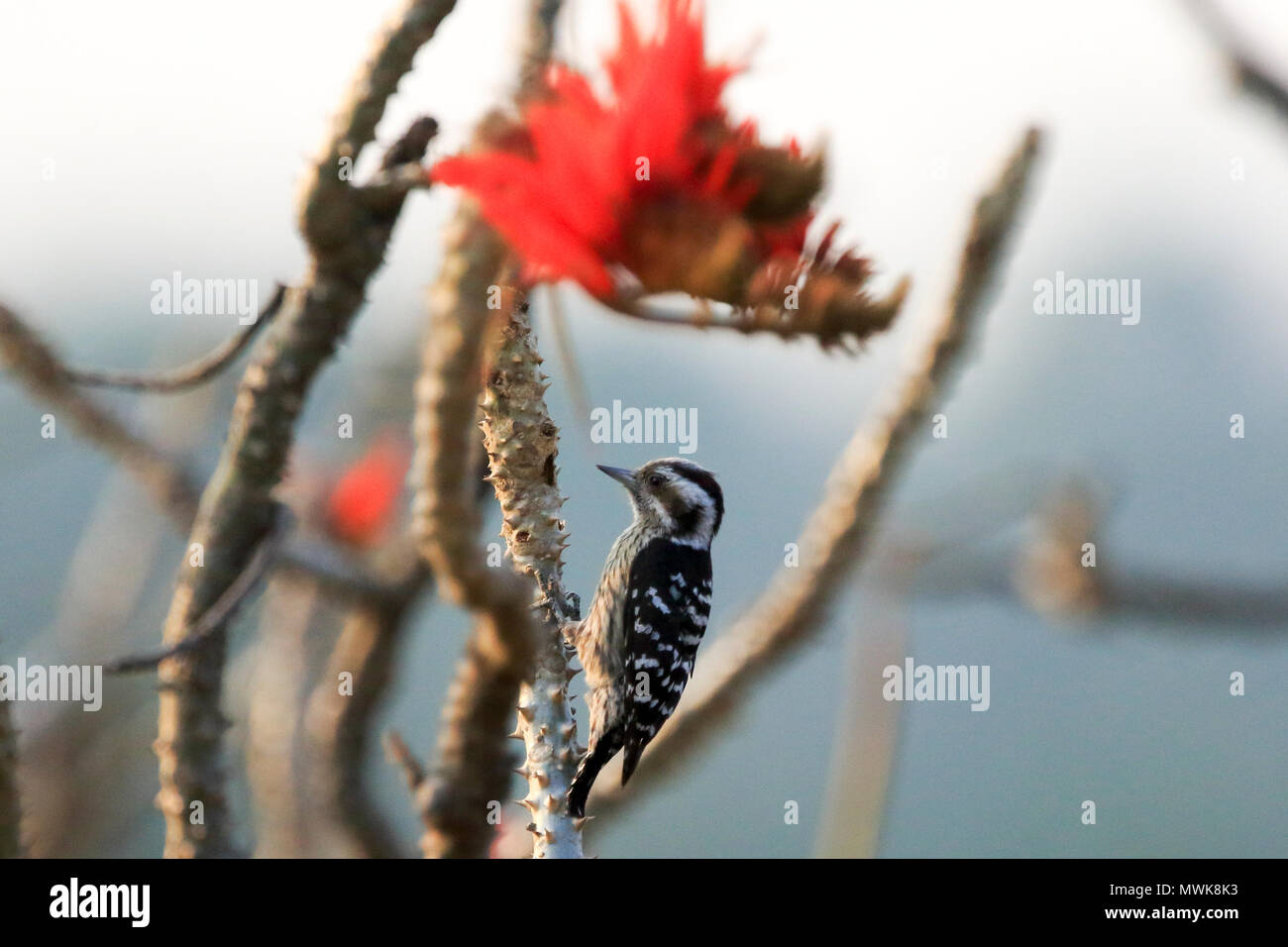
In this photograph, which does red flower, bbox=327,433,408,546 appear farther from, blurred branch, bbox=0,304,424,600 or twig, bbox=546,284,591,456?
twig, bbox=546,284,591,456

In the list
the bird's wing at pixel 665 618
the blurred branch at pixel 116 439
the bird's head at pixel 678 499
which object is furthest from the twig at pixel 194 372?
the bird's wing at pixel 665 618

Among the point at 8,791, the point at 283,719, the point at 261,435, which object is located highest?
the point at 261,435

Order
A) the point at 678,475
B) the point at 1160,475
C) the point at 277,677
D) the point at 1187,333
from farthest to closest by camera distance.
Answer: the point at 1187,333, the point at 1160,475, the point at 277,677, the point at 678,475

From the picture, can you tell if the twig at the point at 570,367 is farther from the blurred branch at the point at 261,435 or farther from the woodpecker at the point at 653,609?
the woodpecker at the point at 653,609

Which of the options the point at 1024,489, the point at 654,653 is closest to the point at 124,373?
the point at 654,653

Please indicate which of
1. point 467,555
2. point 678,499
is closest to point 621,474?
point 678,499

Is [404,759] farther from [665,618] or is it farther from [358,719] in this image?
[665,618]
